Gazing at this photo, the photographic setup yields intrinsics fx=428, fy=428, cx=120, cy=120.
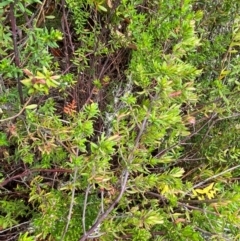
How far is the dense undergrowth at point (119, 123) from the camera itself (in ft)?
4.04

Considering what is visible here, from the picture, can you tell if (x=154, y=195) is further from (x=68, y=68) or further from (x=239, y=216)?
(x=68, y=68)

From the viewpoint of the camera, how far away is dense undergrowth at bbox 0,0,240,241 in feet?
4.04

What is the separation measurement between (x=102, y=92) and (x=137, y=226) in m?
0.50

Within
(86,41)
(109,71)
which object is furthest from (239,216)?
(86,41)

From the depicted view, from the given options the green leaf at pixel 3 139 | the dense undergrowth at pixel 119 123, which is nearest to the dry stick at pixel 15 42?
the dense undergrowth at pixel 119 123

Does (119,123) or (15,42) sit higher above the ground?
(15,42)

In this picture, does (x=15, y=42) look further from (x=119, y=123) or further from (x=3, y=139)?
(x=119, y=123)

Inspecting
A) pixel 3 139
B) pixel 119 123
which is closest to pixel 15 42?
pixel 3 139

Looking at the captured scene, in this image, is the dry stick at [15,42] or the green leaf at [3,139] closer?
the dry stick at [15,42]

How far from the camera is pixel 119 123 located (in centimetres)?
136

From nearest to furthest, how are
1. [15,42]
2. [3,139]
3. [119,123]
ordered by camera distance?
[15,42], [3,139], [119,123]

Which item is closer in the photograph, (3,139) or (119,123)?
(3,139)

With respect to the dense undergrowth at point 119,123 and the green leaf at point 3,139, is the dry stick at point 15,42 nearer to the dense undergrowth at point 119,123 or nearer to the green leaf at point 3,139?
the dense undergrowth at point 119,123

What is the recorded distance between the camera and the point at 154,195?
1578 mm
